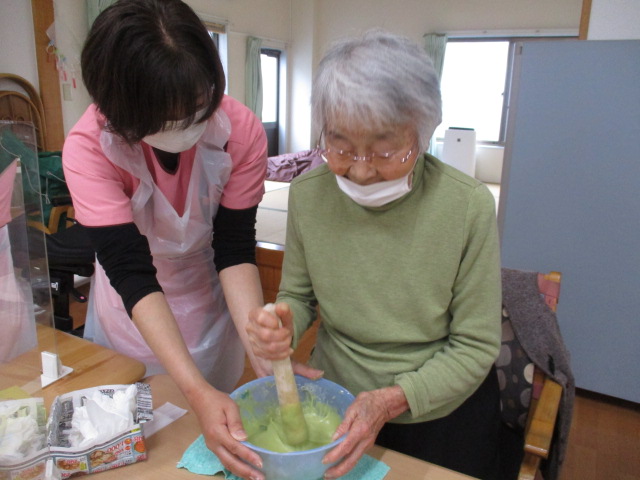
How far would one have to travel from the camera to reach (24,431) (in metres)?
0.74

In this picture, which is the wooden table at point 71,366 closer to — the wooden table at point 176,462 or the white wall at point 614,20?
the wooden table at point 176,462

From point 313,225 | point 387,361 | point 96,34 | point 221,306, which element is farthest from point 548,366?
point 96,34

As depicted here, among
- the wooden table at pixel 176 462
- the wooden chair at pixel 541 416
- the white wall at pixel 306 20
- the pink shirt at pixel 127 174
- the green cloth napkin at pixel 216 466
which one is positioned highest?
the white wall at pixel 306 20

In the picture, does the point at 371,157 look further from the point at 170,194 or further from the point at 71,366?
the point at 71,366

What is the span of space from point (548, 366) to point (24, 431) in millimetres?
1042

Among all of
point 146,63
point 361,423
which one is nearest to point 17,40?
point 146,63

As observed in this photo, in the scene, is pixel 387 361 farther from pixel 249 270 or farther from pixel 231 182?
pixel 231 182

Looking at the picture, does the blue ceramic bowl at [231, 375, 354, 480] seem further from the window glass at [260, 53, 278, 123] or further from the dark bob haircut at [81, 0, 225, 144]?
the window glass at [260, 53, 278, 123]

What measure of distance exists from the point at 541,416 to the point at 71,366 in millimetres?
969

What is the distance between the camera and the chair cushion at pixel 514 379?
3.92 feet

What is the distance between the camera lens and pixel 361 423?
2.42 feet

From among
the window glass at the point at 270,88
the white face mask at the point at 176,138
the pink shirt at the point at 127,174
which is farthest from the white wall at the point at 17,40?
the window glass at the point at 270,88

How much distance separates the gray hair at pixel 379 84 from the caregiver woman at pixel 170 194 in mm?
244

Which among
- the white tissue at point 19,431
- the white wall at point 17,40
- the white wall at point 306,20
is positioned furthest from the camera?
the white wall at point 306,20
